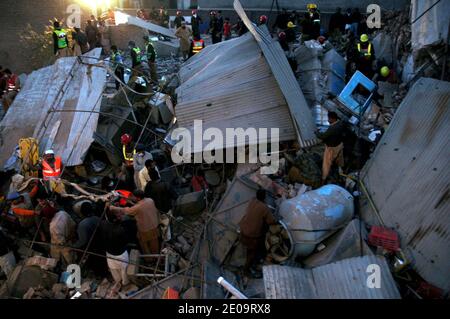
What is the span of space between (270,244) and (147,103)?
517 centimetres

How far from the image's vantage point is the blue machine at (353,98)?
312 inches

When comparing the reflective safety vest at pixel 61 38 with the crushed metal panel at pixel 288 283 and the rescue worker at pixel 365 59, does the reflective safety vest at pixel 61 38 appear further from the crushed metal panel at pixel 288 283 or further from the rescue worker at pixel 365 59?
the crushed metal panel at pixel 288 283

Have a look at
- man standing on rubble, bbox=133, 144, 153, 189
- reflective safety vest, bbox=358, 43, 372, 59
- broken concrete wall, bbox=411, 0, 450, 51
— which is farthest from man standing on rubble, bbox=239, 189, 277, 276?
reflective safety vest, bbox=358, 43, 372, 59

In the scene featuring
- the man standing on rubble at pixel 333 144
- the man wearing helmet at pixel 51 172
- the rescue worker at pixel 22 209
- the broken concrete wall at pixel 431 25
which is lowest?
the rescue worker at pixel 22 209

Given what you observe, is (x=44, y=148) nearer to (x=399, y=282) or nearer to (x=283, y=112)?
(x=283, y=112)

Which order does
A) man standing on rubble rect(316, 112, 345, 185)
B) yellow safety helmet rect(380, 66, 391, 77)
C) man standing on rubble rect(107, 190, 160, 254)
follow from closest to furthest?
1. man standing on rubble rect(107, 190, 160, 254)
2. man standing on rubble rect(316, 112, 345, 185)
3. yellow safety helmet rect(380, 66, 391, 77)

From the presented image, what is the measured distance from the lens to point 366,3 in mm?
14789

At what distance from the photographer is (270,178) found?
7141mm

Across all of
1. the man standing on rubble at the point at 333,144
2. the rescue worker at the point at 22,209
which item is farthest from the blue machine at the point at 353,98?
the rescue worker at the point at 22,209

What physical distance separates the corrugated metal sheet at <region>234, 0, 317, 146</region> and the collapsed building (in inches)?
1.1

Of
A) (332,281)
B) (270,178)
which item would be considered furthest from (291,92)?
(332,281)

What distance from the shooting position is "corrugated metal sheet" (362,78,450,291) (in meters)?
4.89

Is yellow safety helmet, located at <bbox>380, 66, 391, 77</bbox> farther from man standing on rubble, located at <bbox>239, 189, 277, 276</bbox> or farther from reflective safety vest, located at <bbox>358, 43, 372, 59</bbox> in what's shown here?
man standing on rubble, located at <bbox>239, 189, 277, 276</bbox>

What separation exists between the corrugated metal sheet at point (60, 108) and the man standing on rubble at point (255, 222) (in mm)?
3801
